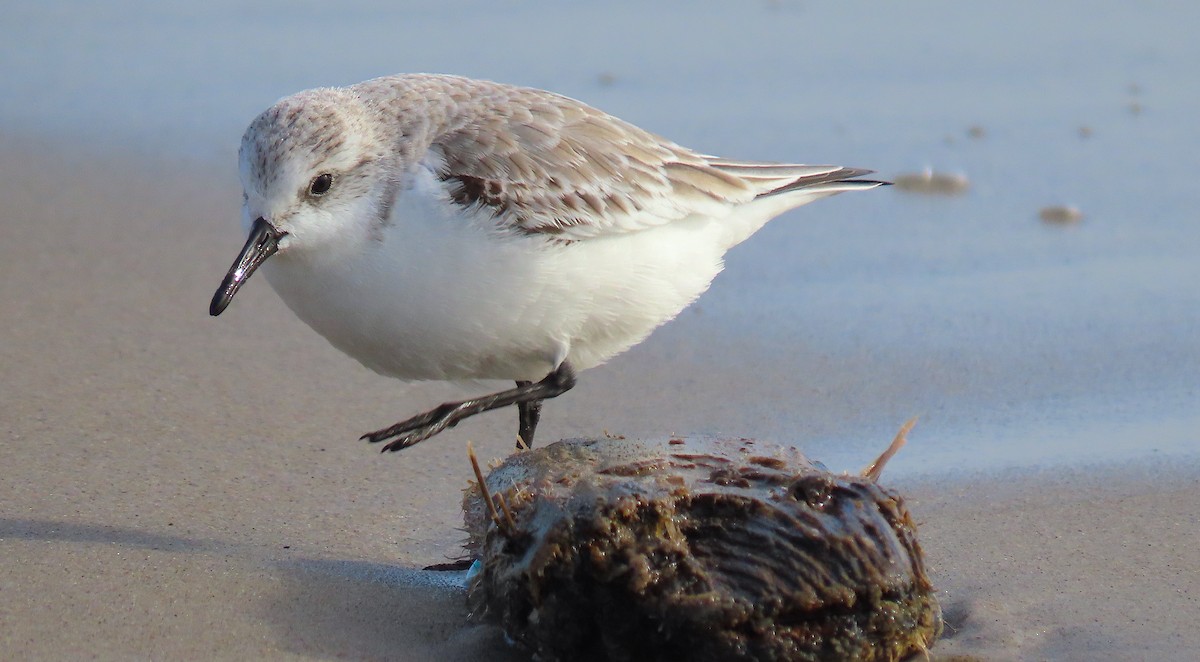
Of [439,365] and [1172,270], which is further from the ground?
[439,365]

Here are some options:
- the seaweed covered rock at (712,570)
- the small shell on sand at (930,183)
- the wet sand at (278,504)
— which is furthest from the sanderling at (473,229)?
the small shell on sand at (930,183)

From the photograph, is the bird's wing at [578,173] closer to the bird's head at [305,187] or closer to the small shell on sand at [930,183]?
the bird's head at [305,187]

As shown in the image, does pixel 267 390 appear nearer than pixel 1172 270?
Yes

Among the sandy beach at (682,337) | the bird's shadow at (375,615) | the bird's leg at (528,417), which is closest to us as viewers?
the bird's shadow at (375,615)

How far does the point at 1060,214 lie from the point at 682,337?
201cm

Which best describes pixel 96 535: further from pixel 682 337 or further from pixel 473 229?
pixel 682 337

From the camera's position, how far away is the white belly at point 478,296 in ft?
12.6

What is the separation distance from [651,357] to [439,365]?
5.16ft

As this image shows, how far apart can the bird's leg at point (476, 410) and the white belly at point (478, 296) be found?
0.04m

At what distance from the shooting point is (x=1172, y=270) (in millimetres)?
5969

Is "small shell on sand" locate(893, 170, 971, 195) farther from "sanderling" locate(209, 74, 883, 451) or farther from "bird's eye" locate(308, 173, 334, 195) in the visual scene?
"bird's eye" locate(308, 173, 334, 195)

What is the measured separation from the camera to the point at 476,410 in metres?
4.23

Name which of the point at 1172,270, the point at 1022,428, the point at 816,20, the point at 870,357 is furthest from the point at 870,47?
the point at 1022,428

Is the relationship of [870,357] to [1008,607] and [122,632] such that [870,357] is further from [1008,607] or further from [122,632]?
[122,632]
